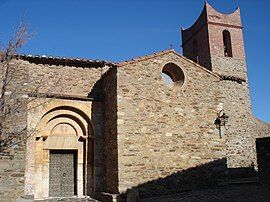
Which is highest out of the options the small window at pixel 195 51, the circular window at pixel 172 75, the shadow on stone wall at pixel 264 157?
the small window at pixel 195 51

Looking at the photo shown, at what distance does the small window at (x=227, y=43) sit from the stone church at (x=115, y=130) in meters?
9.07

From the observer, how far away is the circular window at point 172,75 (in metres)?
12.5

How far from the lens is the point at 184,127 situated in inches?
469

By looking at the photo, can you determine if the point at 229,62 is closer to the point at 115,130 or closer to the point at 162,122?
the point at 162,122

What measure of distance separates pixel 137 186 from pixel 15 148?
4444mm

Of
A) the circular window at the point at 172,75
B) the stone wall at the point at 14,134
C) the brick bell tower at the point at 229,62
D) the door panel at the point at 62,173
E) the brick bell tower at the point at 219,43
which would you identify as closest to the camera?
the stone wall at the point at 14,134

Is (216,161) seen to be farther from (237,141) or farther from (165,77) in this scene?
(237,141)

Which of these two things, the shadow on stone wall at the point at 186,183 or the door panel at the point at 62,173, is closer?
the shadow on stone wall at the point at 186,183

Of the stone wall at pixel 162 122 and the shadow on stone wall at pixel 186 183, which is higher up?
the stone wall at pixel 162 122

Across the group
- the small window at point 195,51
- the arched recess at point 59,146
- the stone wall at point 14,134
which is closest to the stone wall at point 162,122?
the arched recess at point 59,146

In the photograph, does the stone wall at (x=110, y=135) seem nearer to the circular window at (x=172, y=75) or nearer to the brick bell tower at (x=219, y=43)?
the circular window at (x=172, y=75)

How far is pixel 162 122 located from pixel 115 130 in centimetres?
185

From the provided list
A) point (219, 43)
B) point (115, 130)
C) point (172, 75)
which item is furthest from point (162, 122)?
point (219, 43)

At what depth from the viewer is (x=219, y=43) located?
21094mm
